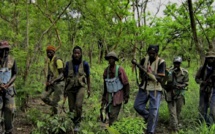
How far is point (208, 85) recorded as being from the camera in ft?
20.7

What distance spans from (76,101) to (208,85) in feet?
9.15

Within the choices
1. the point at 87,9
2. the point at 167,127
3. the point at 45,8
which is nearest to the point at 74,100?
the point at 167,127

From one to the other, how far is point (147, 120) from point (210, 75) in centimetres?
161

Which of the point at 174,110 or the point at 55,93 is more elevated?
the point at 55,93

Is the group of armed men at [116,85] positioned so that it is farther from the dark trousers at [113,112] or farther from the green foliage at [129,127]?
the green foliage at [129,127]

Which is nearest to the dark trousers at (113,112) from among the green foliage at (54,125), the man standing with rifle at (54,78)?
the green foliage at (54,125)

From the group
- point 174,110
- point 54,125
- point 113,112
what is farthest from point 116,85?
point 174,110

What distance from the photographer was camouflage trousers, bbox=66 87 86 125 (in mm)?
6254

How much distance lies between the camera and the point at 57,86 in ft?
23.5

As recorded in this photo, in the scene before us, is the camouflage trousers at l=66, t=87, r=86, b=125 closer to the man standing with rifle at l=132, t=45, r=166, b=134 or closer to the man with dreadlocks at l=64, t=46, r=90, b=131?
the man with dreadlocks at l=64, t=46, r=90, b=131

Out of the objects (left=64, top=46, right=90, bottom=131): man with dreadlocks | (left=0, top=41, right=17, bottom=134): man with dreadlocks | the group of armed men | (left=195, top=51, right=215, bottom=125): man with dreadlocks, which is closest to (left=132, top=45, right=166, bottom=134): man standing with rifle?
the group of armed men

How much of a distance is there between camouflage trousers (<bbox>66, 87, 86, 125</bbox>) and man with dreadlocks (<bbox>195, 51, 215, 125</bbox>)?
2.48m

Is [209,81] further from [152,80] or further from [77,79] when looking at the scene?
[77,79]

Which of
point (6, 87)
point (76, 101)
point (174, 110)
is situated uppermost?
point (6, 87)
